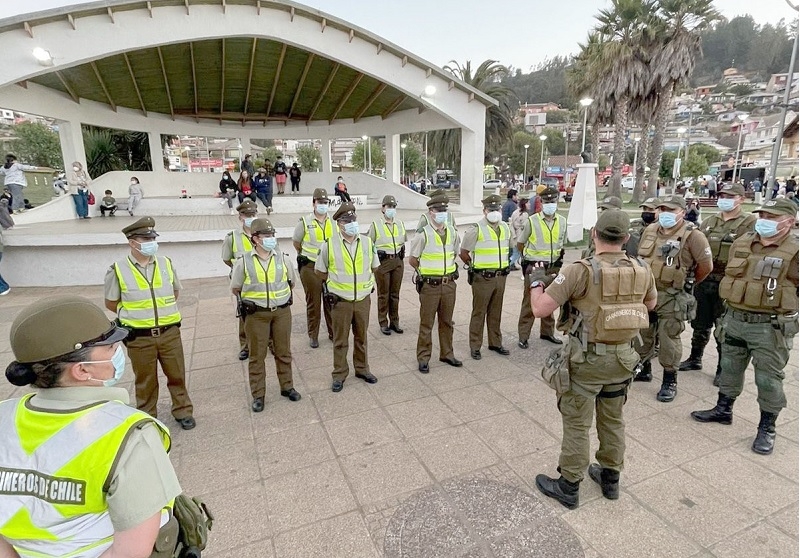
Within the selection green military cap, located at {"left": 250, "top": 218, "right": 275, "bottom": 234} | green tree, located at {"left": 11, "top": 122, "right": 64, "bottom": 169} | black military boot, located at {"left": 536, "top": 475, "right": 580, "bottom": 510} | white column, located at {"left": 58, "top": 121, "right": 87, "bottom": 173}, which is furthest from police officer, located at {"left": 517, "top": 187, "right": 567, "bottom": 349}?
green tree, located at {"left": 11, "top": 122, "right": 64, "bottom": 169}

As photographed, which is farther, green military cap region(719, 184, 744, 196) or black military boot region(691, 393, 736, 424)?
green military cap region(719, 184, 744, 196)

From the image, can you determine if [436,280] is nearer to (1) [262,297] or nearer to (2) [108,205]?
(1) [262,297]

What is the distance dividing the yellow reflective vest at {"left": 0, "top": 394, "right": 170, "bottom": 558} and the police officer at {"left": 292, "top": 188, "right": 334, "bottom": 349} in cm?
475

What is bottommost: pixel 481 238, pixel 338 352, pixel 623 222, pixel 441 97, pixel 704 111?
pixel 338 352

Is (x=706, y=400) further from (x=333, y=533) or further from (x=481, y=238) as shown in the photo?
(x=333, y=533)

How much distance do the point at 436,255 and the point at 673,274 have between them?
251cm

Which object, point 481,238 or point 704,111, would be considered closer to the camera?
point 481,238

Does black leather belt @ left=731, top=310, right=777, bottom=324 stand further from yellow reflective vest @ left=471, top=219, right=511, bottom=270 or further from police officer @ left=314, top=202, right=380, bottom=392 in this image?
police officer @ left=314, top=202, right=380, bottom=392

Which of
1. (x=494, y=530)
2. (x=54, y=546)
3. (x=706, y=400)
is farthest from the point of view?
(x=706, y=400)

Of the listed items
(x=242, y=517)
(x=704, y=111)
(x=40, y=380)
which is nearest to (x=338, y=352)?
(x=242, y=517)

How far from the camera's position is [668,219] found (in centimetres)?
441

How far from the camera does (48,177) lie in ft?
116

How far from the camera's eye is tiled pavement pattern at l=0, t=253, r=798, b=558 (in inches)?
108

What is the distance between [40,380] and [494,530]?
262 cm
